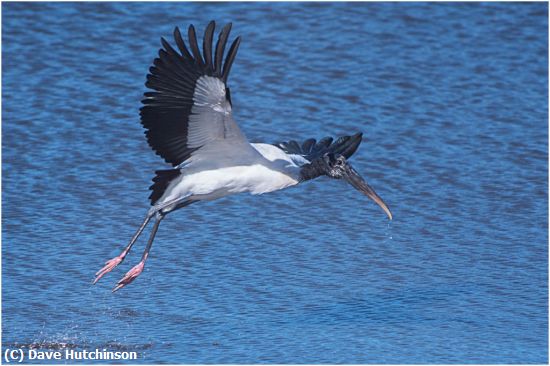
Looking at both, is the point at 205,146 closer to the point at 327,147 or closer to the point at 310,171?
the point at 310,171

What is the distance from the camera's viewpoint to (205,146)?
26.7ft

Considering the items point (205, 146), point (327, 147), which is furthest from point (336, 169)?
point (205, 146)

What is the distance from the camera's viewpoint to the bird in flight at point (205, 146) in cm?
751

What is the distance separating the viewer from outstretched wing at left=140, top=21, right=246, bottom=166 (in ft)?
24.3

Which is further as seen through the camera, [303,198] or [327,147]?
[303,198]

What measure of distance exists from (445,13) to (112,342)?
6.69 m

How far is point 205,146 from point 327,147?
1181 mm

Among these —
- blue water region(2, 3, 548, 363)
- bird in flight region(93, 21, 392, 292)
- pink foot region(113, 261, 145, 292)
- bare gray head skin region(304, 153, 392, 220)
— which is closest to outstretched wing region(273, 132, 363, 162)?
bird in flight region(93, 21, 392, 292)

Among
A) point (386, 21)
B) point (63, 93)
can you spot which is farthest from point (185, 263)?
point (386, 21)

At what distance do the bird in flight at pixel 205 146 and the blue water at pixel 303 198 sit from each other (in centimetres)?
67

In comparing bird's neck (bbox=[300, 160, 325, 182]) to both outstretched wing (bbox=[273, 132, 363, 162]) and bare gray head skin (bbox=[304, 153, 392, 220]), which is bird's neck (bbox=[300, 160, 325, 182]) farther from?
outstretched wing (bbox=[273, 132, 363, 162])

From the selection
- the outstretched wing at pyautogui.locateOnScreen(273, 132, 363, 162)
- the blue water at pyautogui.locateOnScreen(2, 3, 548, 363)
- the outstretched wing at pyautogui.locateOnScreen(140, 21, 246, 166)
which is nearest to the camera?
the outstretched wing at pyautogui.locateOnScreen(140, 21, 246, 166)

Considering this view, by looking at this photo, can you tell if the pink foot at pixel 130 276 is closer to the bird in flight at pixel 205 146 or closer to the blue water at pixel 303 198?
the bird in flight at pixel 205 146

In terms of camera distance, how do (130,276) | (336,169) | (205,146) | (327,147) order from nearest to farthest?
(205,146) < (130,276) < (336,169) < (327,147)
